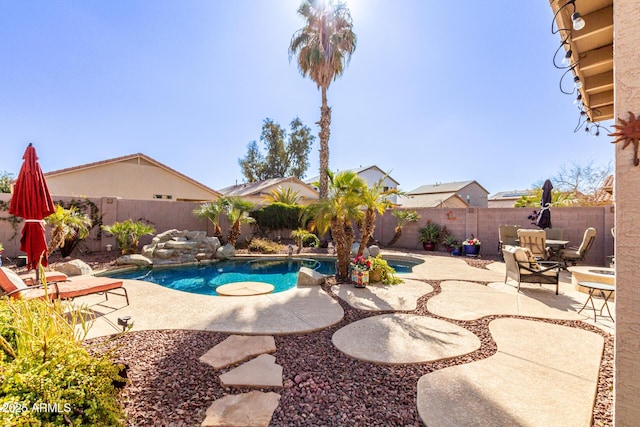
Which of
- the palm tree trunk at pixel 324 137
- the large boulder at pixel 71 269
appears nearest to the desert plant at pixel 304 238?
the palm tree trunk at pixel 324 137

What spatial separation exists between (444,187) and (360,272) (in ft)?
109

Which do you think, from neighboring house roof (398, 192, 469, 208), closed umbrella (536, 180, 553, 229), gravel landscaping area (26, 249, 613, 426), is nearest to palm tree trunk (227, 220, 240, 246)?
gravel landscaping area (26, 249, 613, 426)

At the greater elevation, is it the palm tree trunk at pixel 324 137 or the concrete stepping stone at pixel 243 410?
the palm tree trunk at pixel 324 137

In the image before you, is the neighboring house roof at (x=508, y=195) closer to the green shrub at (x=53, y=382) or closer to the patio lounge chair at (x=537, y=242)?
the patio lounge chair at (x=537, y=242)

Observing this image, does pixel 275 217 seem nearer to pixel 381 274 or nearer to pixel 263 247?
pixel 263 247

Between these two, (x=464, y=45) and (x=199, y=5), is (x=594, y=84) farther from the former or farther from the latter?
(x=199, y=5)

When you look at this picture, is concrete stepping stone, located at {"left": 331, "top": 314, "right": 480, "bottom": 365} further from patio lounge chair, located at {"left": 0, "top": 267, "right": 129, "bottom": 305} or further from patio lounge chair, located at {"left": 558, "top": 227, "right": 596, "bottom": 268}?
patio lounge chair, located at {"left": 558, "top": 227, "right": 596, "bottom": 268}

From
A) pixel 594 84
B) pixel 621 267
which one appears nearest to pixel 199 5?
pixel 594 84

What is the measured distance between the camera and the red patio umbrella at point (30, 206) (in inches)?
201

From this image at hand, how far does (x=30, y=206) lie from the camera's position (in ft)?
16.8

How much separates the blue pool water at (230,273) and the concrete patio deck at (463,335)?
190cm

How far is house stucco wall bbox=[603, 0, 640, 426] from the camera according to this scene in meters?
1.71

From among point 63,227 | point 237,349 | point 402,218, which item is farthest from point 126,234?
point 402,218

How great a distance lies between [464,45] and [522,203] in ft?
29.5
